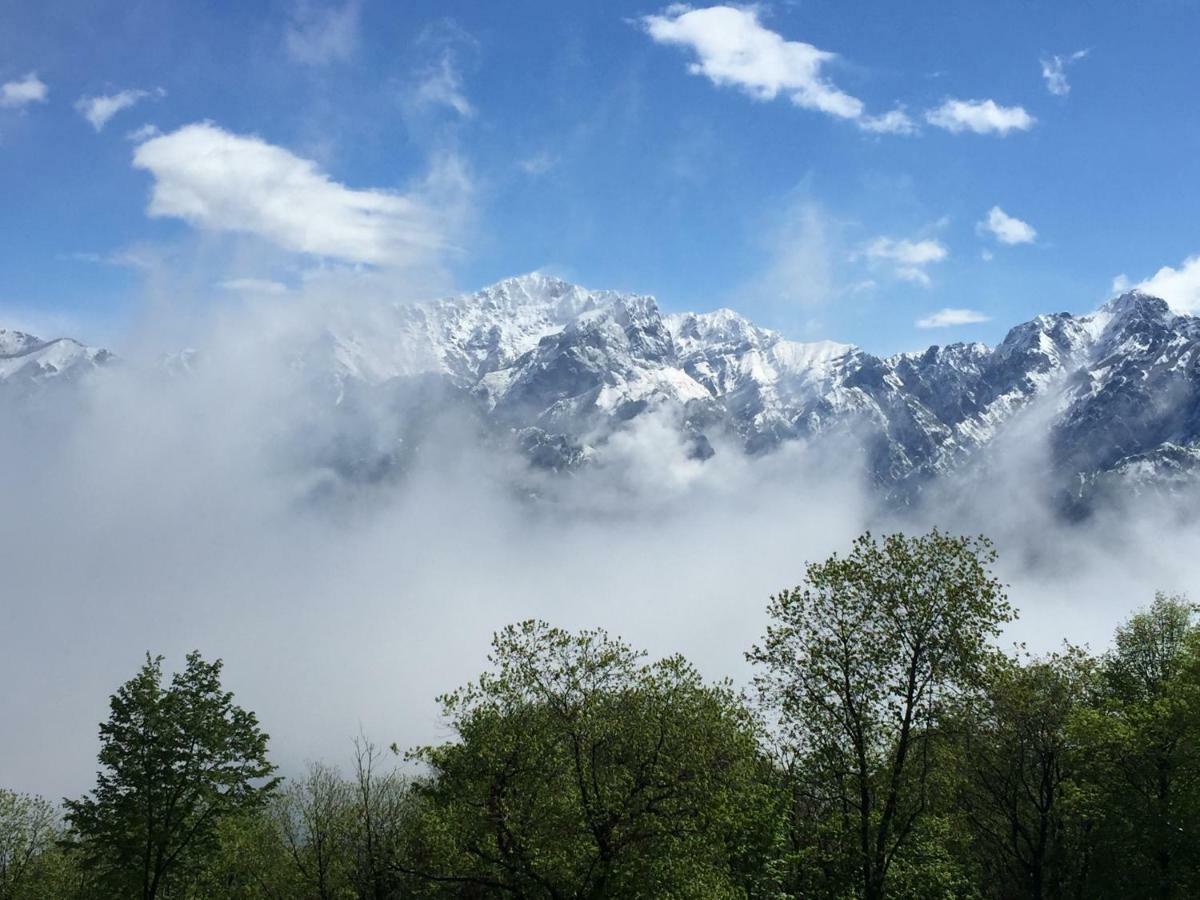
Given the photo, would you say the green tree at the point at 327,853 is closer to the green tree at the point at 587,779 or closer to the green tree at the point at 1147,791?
the green tree at the point at 587,779

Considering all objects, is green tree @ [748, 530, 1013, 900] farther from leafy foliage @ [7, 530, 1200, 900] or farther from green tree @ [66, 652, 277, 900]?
green tree @ [66, 652, 277, 900]

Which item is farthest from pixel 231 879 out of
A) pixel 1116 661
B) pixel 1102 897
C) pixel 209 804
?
pixel 1116 661

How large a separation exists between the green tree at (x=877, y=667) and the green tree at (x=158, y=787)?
3733 cm

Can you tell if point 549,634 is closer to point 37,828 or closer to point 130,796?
point 130,796

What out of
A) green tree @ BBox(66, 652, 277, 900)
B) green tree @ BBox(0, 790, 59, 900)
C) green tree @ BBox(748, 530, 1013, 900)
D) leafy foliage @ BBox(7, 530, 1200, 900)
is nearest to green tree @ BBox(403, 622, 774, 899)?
leafy foliage @ BBox(7, 530, 1200, 900)

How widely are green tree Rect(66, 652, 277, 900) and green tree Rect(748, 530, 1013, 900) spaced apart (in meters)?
37.3

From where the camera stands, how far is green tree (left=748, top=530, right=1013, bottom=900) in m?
40.8

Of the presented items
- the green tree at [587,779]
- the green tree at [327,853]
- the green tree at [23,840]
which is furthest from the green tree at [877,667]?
the green tree at [23,840]

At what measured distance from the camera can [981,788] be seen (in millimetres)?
61438

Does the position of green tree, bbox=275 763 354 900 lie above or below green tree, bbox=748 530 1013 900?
below

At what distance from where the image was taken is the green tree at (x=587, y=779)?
42.4m

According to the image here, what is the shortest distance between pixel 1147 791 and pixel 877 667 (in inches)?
962

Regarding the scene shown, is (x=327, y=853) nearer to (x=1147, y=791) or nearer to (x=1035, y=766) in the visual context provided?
(x=1035, y=766)

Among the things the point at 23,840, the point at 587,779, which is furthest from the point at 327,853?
the point at 23,840
